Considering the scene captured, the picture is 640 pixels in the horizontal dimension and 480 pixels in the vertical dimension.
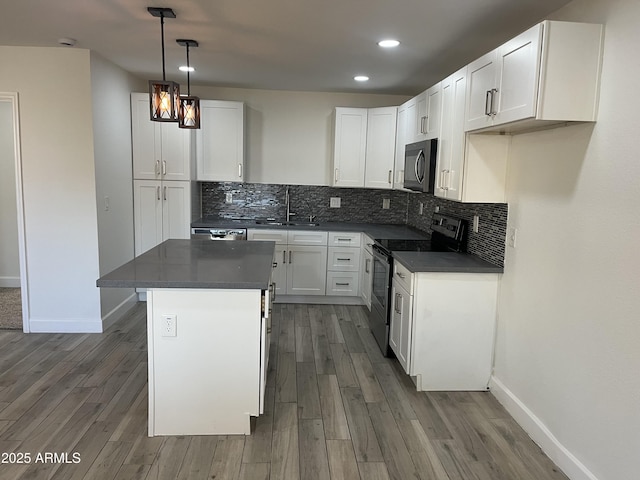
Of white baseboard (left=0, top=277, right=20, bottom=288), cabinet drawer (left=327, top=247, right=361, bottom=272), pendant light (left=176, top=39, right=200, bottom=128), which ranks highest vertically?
pendant light (left=176, top=39, right=200, bottom=128)

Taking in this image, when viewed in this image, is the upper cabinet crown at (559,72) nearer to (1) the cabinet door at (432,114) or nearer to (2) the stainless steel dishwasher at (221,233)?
(1) the cabinet door at (432,114)

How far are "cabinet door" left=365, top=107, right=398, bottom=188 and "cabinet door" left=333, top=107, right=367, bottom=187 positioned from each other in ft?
0.22

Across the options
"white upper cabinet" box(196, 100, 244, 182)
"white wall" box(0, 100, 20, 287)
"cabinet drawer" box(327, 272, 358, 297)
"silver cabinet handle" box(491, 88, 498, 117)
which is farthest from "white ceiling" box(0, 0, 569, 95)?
"white wall" box(0, 100, 20, 287)

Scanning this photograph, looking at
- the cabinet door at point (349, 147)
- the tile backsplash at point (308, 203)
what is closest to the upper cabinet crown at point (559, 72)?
the cabinet door at point (349, 147)

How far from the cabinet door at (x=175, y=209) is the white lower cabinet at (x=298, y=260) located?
70 centimetres

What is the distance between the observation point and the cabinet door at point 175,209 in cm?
487

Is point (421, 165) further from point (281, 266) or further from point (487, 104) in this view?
point (281, 266)

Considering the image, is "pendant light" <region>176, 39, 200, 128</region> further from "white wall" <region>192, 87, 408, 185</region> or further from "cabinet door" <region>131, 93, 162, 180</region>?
"white wall" <region>192, 87, 408, 185</region>

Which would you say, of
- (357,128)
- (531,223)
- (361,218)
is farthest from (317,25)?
(361,218)

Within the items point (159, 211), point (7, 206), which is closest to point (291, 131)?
point (159, 211)

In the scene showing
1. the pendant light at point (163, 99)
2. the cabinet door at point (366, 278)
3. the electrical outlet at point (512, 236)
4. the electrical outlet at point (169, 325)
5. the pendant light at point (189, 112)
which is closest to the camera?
the electrical outlet at point (169, 325)

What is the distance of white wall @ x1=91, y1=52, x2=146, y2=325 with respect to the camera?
13.1 feet

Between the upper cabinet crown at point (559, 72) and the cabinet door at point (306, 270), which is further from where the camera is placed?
the cabinet door at point (306, 270)

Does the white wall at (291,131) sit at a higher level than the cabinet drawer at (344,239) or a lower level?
higher
